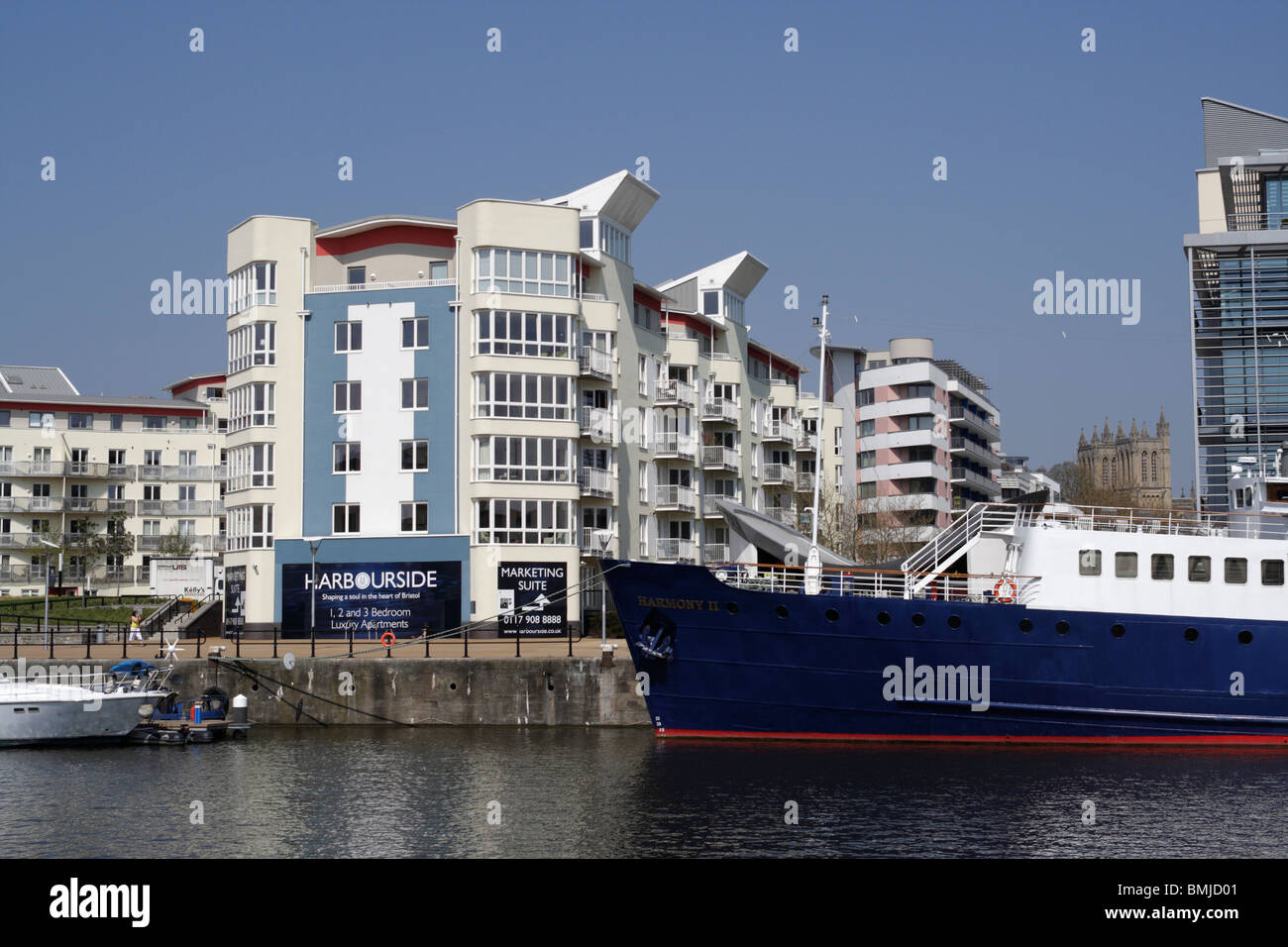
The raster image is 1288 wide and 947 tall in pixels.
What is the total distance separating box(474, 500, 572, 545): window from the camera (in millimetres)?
56250

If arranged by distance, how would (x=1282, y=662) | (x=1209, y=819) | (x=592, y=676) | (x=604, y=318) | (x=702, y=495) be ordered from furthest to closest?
(x=702, y=495) < (x=604, y=318) < (x=592, y=676) < (x=1282, y=662) < (x=1209, y=819)

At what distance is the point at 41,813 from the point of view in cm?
2555

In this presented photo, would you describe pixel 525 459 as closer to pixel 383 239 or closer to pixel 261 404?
pixel 261 404

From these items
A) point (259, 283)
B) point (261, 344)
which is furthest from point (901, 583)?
point (259, 283)

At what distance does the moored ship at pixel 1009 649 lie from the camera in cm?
3525

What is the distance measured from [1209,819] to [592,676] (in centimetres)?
1928

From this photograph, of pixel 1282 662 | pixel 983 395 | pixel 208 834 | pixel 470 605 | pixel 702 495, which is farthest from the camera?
pixel 983 395

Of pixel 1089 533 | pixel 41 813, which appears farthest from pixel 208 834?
pixel 1089 533

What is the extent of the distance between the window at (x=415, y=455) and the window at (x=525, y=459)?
89.2 inches

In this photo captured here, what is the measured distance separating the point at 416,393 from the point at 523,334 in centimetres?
511
